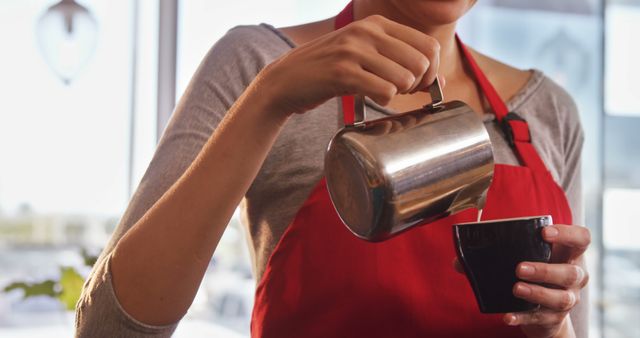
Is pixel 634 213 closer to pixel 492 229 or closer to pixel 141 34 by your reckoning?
pixel 141 34

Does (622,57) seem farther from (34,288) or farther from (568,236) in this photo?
(568,236)

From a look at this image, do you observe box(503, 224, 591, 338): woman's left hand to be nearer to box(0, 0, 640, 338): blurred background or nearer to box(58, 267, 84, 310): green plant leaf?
box(58, 267, 84, 310): green plant leaf

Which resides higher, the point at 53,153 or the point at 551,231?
the point at 551,231

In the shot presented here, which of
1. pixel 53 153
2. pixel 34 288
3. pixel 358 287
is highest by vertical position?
pixel 358 287

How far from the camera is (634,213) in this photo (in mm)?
3482

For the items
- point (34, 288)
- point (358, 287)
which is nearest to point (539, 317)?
point (358, 287)

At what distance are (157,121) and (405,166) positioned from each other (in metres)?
2.60

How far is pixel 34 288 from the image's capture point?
301 cm

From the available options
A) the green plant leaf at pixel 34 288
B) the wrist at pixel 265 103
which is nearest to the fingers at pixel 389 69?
the wrist at pixel 265 103

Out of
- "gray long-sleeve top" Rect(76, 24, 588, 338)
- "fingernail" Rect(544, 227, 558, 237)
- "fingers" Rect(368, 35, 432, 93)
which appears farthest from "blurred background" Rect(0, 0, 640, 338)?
"fingers" Rect(368, 35, 432, 93)

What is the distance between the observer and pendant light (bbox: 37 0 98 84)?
302 cm

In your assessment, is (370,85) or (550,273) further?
(550,273)

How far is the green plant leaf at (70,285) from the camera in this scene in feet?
9.61

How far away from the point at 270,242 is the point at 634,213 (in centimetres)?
275
